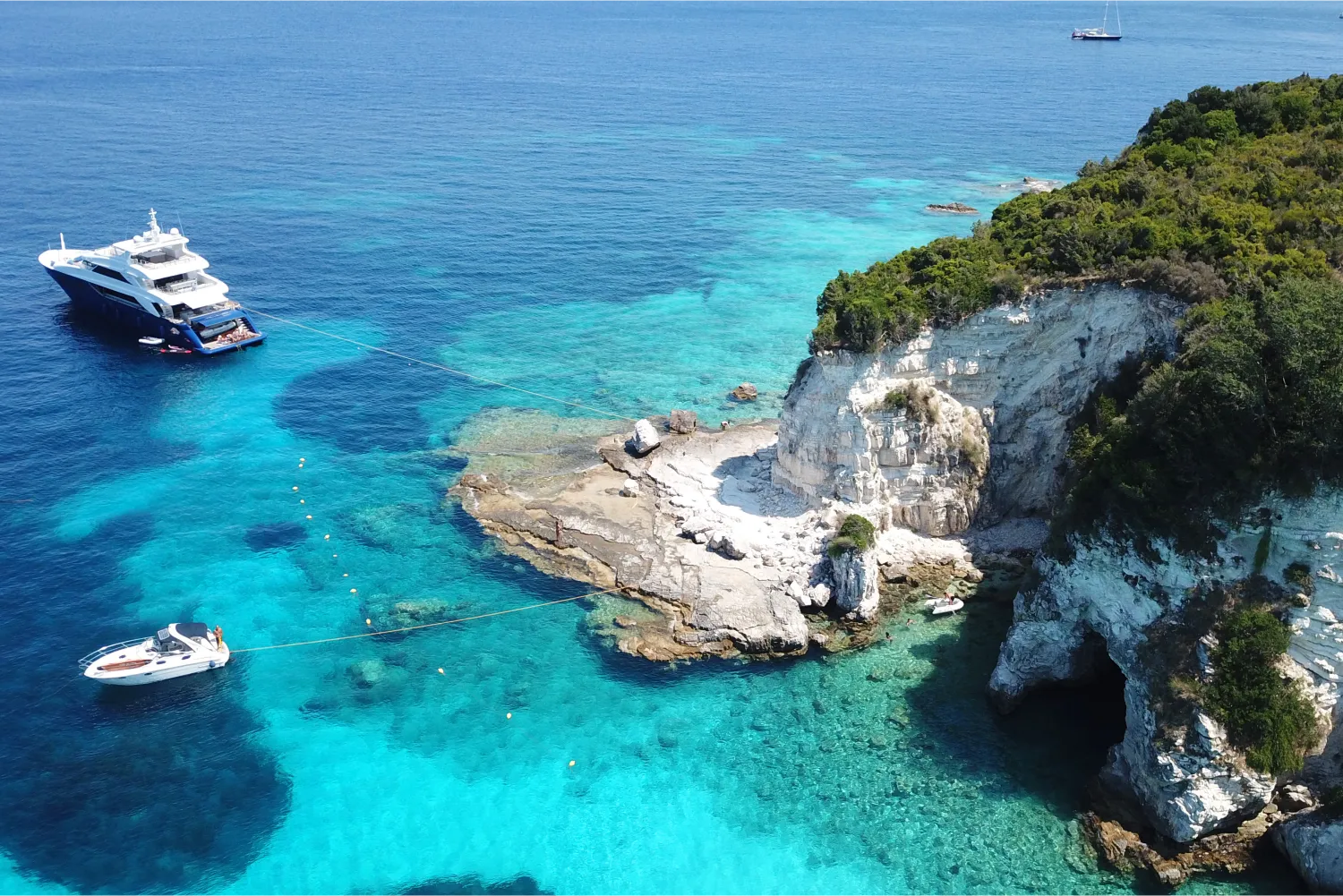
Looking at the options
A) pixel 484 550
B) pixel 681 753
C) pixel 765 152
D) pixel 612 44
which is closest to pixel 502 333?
pixel 484 550

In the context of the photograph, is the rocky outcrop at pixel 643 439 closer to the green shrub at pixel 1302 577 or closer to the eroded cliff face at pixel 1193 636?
the eroded cliff face at pixel 1193 636

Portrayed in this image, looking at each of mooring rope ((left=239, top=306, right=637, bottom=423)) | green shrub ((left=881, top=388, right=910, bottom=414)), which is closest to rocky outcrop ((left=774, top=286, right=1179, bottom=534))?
green shrub ((left=881, top=388, right=910, bottom=414))

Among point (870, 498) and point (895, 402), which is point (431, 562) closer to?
point (870, 498)

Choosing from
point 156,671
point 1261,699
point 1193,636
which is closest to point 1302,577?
point 1193,636

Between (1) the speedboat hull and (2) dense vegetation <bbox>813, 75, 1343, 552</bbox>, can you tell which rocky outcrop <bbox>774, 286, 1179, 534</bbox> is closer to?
A: (2) dense vegetation <bbox>813, 75, 1343, 552</bbox>

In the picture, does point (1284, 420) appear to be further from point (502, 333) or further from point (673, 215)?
point (673, 215)
